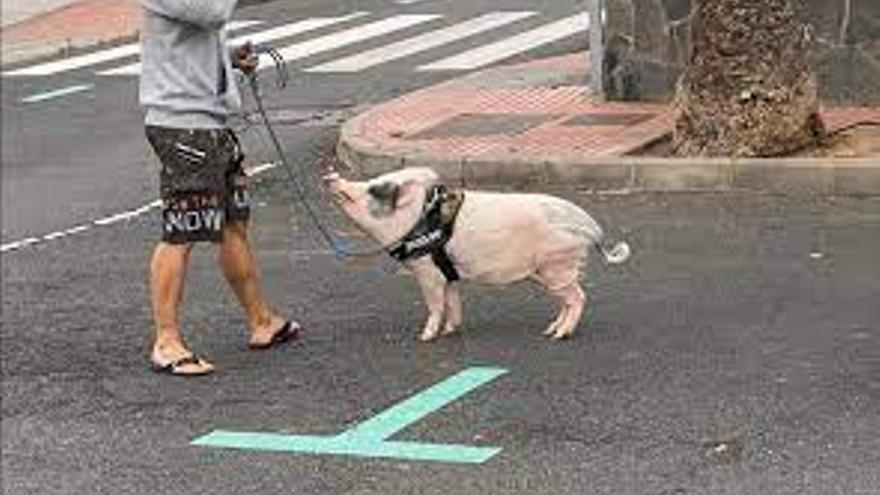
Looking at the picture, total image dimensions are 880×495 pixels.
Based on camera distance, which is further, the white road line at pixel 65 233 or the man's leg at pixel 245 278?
the white road line at pixel 65 233

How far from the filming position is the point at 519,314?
7.45 meters

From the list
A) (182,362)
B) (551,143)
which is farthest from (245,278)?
(551,143)

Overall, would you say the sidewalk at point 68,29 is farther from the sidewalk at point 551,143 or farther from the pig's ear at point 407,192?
the pig's ear at point 407,192

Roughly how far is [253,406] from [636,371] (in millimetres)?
1344

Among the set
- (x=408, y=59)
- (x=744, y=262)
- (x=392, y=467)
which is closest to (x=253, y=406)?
(x=392, y=467)

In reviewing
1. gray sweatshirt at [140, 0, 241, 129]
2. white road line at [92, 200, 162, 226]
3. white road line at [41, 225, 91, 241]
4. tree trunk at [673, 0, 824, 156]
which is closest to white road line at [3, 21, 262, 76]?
white road line at [92, 200, 162, 226]

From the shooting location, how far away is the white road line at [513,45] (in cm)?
1748

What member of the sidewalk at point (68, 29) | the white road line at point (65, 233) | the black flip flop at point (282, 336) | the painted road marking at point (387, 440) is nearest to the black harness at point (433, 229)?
the painted road marking at point (387, 440)

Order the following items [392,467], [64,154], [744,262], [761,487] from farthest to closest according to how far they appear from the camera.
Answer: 1. [64,154]
2. [744,262]
3. [392,467]
4. [761,487]

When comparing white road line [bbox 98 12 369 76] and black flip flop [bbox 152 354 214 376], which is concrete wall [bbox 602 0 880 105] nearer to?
black flip flop [bbox 152 354 214 376]

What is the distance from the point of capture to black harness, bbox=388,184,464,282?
6.85 m

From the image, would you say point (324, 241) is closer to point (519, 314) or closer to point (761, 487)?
point (519, 314)

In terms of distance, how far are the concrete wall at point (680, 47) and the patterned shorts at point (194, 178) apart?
494 cm

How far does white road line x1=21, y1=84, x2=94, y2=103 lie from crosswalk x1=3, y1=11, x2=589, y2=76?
2.39 feet
